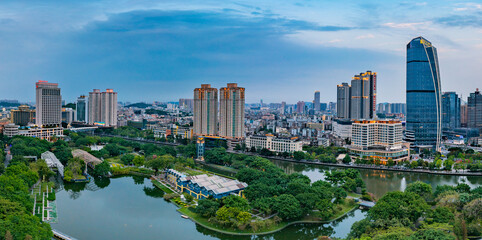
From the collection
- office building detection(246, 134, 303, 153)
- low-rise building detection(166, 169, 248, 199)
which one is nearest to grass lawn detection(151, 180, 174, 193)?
low-rise building detection(166, 169, 248, 199)

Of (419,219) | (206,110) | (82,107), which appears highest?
(82,107)

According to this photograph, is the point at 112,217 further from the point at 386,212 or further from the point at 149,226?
the point at 386,212

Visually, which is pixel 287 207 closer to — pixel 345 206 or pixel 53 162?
pixel 345 206

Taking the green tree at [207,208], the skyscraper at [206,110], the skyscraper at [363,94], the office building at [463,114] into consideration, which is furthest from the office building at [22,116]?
the office building at [463,114]

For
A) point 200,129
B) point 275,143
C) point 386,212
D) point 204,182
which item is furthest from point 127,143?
point 386,212

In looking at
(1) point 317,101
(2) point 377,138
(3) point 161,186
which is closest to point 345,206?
(3) point 161,186

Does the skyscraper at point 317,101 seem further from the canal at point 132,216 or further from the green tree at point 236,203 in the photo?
the green tree at point 236,203
